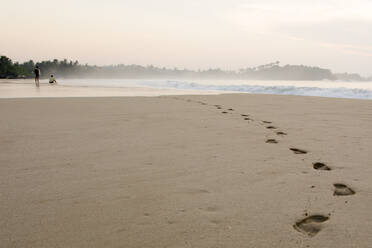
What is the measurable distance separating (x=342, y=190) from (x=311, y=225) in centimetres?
52

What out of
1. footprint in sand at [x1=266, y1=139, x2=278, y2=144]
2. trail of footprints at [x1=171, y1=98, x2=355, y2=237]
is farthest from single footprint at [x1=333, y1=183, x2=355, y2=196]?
footprint in sand at [x1=266, y1=139, x2=278, y2=144]

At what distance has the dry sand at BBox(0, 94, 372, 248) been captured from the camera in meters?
1.19

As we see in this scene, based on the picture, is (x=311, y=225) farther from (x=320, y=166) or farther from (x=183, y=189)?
(x=320, y=166)

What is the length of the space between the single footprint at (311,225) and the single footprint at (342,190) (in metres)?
0.35

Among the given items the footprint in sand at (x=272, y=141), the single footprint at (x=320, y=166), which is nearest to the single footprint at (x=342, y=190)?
the single footprint at (x=320, y=166)

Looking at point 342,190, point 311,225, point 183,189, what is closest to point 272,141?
point 342,190

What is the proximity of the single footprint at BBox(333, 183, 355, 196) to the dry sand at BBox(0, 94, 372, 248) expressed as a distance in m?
0.01

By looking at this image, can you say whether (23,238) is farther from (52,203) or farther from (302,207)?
(302,207)

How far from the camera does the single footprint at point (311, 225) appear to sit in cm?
123

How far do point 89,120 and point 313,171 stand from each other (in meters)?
2.93

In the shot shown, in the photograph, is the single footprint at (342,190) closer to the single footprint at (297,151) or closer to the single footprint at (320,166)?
the single footprint at (320,166)

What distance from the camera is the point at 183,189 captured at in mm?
1664

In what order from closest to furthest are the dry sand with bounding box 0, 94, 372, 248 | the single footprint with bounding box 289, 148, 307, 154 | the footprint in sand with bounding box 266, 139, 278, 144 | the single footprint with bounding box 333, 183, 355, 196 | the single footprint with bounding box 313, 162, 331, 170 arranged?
the dry sand with bounding box 0, 94, 372, 248 < the single footprint with bounding box 333, 183, 355, 196 < the single footprint with bounding box 313, 162, 331, 170 < the single footprint with bounding box 289, 148, 307, 154 < the footprint in sand with bounding box 266, 139, 278, 144

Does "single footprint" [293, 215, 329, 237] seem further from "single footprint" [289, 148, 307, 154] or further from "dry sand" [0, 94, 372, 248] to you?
"single footprint" [289, 148, 307, 154]
